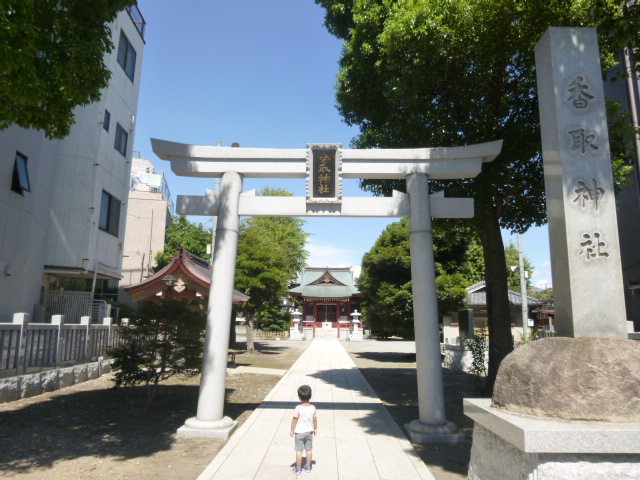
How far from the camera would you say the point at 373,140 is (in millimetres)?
11352

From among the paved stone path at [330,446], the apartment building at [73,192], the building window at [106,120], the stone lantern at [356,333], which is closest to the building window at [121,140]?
the apartment building at [73,192]

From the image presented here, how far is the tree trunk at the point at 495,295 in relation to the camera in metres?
10.4

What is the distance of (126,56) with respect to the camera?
1822cm

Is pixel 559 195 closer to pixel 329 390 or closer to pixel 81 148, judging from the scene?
pixel 329 390

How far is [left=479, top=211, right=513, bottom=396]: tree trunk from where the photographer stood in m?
10.4

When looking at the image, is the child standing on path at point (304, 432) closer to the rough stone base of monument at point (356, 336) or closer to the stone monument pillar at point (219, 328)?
the stone monument pillar at point (219, 328)

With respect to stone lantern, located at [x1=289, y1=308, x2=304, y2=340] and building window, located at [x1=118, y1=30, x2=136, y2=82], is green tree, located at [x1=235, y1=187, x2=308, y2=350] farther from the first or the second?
stone lantern, located at [x1=289, y1=308, x2=304, y2=340]

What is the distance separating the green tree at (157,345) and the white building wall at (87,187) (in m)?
7.20

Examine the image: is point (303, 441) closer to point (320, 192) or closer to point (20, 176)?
point (320, 192)

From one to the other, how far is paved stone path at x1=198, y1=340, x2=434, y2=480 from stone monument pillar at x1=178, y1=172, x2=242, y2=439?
1.56ft

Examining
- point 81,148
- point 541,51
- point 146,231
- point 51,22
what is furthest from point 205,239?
point 541,51

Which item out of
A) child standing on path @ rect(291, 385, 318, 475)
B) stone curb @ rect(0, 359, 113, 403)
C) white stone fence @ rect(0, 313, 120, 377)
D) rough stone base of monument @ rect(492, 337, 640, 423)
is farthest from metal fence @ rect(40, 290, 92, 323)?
rough stone base of monument @ rect(492, 337, 640, 423)

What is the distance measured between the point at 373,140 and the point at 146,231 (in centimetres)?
2567

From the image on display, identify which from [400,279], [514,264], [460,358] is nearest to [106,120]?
[400,279]
